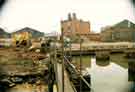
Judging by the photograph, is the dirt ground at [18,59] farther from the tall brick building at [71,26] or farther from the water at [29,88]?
the water at [29,88]

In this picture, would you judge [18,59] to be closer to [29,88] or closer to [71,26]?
[29,88]

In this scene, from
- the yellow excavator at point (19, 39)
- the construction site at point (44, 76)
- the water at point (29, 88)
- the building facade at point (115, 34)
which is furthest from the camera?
the building facade at point (115, 34)

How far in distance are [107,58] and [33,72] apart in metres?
5.65

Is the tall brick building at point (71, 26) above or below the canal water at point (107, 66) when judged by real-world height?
above

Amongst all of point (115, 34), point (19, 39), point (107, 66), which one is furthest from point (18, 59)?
point (115, 34)

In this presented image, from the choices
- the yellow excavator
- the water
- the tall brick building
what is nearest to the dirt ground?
the yellow excavator

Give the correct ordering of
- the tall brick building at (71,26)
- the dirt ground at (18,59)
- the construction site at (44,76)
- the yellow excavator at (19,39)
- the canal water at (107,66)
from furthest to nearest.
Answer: the yellow excavator at (19,39)
the canal water at (107,66)
the dirt ground at (18,59)
the construction site at (44,76)
the tall brick building at (71,26)

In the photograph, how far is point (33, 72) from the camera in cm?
496

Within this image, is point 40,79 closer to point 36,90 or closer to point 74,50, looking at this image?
point 36,90

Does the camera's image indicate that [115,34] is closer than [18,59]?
No

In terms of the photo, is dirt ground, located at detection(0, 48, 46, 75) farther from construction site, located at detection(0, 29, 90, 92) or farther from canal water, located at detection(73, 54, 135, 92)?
canal water, located at detection(73, 54, 135, 92)

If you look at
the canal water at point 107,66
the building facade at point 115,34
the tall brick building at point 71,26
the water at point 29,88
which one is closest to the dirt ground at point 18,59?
the canal water at point 107,66

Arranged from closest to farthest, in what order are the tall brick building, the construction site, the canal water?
the tall brick building
the construction site
the canal water

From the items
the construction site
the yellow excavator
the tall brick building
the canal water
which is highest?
the tall brick building
